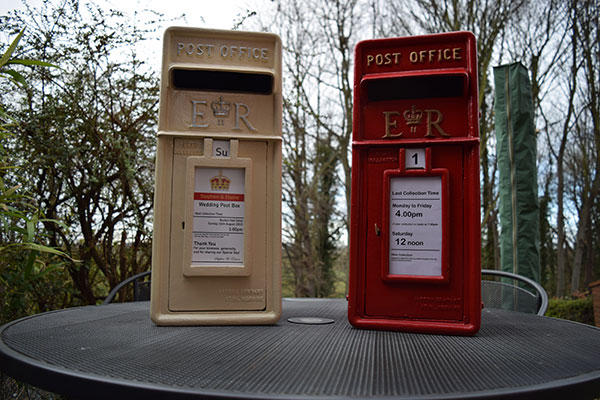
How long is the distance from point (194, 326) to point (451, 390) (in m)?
0.93

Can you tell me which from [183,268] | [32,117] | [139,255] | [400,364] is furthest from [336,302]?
[32,117]

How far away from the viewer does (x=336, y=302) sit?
93.7 inches

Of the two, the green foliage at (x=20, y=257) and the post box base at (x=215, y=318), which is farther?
the green foliage at (x=20, y=257)

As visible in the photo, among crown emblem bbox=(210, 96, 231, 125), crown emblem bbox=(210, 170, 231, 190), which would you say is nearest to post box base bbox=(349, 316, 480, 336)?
crown emblem bbox=(210, 170, 231, 190)

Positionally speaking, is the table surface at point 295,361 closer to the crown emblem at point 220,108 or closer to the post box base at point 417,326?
the post box base at point 417,326

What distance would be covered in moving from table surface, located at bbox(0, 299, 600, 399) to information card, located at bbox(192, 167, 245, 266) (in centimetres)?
23

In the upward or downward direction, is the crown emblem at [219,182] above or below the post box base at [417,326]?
above

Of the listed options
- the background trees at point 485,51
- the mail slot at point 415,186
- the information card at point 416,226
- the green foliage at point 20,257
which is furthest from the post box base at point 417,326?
the background trees at point 485,51

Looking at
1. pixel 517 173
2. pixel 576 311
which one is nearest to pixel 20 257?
pixel 517 173

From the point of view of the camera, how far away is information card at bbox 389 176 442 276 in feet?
4.91

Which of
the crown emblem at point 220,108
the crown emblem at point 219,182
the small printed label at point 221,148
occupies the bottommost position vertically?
the crown emblem at point 219,182

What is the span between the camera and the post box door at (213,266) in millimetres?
1553

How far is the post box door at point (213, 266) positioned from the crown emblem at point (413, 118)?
0.53 metres

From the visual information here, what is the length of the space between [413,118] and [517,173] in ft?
7.66
